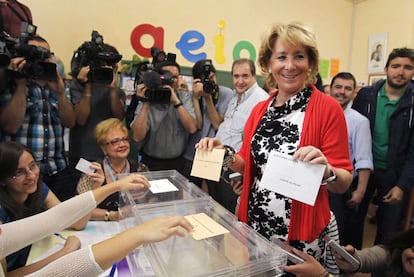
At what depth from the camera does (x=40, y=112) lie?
1636mm

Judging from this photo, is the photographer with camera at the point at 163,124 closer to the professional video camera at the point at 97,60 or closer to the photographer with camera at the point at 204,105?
the photographer with camera at the point at 204,105

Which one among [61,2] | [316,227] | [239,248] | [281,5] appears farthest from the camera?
[281,5]

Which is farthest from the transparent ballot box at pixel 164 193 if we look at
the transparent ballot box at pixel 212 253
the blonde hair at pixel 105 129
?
the blonde hair at pixel 105 129

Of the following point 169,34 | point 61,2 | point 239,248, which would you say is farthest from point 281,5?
point 239,248

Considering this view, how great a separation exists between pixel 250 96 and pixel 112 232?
4.08 ft

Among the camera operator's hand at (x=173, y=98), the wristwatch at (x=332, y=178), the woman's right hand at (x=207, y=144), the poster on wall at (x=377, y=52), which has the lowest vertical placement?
the wristwatch at (x=332, y=178)

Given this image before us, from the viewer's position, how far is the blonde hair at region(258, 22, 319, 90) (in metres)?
0.91

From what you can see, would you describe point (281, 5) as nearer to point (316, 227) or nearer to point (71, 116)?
point (71, 116)

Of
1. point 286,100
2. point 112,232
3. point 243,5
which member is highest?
point 243,5

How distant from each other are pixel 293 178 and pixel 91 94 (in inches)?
60.5

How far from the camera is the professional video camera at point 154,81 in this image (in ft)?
5.93

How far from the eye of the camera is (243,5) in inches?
123

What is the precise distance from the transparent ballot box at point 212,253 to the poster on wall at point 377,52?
139 inches

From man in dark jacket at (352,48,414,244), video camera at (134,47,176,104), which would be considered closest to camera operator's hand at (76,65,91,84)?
video camera at (134,47,176,104)
